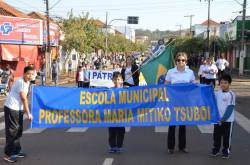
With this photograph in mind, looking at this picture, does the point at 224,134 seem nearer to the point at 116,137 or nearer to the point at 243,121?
the point at 116,137

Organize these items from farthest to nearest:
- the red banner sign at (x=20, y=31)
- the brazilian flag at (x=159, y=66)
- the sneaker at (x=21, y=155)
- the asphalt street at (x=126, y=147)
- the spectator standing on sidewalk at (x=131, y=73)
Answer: the red banner sign at (x=20, y=31) → the spectator standing on sidewalk at (x=131, y=73) → the brazilian flag at (x=159, y=66) → the sneaker at (x=21, y=155) → the asphalt street at (x=126, y=147)

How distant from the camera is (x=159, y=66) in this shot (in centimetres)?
1147

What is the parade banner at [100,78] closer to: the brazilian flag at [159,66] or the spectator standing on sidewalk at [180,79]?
the brazilian flag at [159,66]

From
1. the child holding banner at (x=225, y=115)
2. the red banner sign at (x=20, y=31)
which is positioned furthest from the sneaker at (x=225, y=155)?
the red banner sign at (x=20, y=31)

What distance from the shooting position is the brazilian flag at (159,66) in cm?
1128

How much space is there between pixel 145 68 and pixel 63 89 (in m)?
3.04

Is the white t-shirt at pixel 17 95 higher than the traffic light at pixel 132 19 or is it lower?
lower

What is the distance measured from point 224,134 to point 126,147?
6.69 ft

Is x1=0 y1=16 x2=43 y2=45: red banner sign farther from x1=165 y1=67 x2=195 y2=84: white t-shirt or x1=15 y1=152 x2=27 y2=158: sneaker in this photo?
x1=165 y1=67 x2=195 y2=84: white t-shirt

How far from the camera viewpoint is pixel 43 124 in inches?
359

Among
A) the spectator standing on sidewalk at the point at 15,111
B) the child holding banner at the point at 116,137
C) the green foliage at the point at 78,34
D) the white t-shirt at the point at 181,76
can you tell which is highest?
the green foliage at the point at 78,34

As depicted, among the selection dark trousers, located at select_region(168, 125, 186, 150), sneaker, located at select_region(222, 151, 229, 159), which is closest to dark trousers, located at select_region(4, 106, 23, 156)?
dark trousers, located at select_region(168, 125, 186, 150)

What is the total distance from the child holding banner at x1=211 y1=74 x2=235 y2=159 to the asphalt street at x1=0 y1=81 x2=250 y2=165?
290 millimetres

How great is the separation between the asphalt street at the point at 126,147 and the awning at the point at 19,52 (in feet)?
81.8
